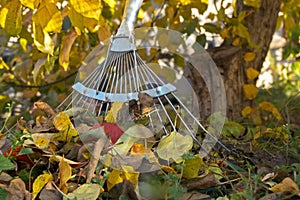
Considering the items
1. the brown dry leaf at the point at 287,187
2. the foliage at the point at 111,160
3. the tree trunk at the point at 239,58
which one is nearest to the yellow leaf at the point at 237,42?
the tree trunk at the point at 239,58

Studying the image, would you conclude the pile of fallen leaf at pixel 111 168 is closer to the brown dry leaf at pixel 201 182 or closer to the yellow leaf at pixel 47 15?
the brown dry leaf at pixel 201 182

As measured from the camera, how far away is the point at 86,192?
0.76 meters

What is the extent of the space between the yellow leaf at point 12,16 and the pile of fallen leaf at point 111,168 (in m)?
0.27

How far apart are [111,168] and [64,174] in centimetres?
7

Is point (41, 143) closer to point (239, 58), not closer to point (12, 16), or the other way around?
point (12, 16)

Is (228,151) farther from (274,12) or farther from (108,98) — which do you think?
(274,12)

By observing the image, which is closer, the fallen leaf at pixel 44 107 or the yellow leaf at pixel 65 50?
the fallen leaf at pixel 44 107

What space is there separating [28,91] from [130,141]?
1.17 metres

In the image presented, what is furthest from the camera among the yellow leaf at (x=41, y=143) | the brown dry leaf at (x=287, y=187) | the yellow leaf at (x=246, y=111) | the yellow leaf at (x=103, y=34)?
the yellow leaf at (x=246, y=111)

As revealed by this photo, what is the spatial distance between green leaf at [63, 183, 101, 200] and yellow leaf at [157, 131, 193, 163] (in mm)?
117

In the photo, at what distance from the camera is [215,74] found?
1721mm

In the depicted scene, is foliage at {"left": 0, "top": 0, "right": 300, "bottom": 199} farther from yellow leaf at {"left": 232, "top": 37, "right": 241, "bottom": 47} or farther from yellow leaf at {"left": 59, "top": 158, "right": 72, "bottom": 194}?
yellow leaf at {"left": 232, "top": 37, "right": 241, "bottom": 47}

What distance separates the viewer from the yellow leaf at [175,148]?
82 centimetres

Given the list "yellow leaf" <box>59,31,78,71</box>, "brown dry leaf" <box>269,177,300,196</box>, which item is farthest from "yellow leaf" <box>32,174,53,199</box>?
"yellow leaf" <box>59,31,78,71</box>
